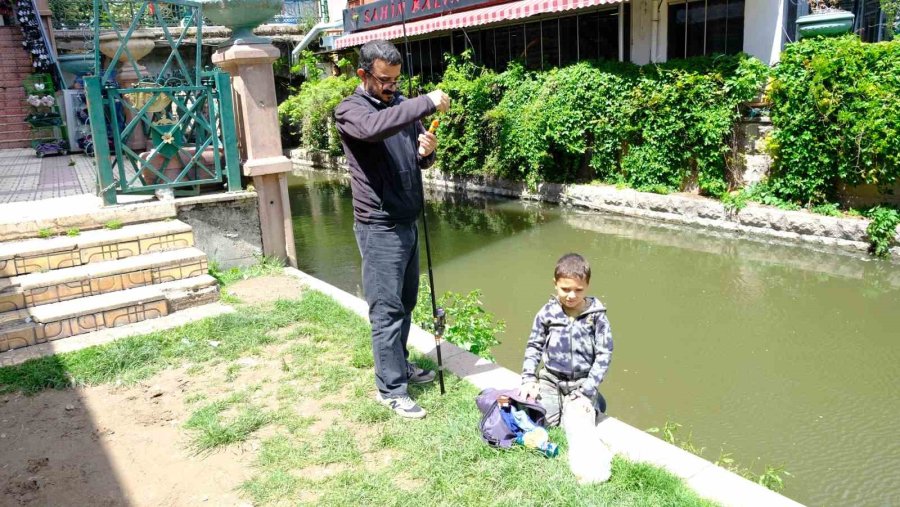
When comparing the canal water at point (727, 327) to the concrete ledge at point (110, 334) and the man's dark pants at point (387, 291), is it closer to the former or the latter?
the man's dark pants at point (387, 291)

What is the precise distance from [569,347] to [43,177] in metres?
8.32

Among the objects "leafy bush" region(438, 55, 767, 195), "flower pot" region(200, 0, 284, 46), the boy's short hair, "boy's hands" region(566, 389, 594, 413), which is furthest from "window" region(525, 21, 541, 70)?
"boy's hands" region(566, 389, 594, 413)

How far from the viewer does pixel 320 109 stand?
681 inches

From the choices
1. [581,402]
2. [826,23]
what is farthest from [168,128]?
[826,23]

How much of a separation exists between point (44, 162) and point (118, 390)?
355 inches

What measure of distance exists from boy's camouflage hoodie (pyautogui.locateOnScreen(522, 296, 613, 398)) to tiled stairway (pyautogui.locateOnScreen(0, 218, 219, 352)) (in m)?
3.05

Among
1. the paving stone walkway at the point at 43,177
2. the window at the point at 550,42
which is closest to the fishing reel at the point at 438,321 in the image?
the paving stone walkway at the point at 43,177

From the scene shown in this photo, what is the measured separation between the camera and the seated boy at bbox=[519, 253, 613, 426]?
3156 mm

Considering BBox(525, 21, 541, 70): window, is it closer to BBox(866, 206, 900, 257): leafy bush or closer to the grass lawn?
BBox(866, 206, 900, 257): leafy bush

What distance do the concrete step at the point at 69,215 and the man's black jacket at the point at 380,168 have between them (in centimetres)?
308

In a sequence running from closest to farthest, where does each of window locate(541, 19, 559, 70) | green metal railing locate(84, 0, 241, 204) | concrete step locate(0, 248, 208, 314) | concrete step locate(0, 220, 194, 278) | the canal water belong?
the canal water < concrete step locate(0, 248, 208, 314) < concrete step locate(0, 220, 194, 278) < green metal railing locate(84, 0, 241, 204) < window locate(541, 19, 559, 70)

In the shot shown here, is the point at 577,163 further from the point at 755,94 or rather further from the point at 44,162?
the point at 44,162

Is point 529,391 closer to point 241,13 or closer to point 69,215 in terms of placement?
point 69,215

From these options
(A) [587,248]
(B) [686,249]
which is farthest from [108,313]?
(B) [686,249]
